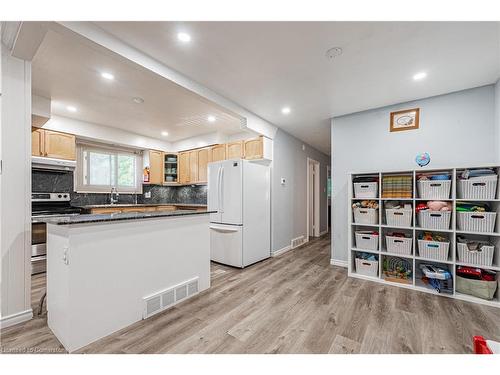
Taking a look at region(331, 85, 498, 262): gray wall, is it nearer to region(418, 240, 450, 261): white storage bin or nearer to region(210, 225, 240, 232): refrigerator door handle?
region(418, 240, 450, 261): white storage bin

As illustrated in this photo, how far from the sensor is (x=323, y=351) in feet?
5.09

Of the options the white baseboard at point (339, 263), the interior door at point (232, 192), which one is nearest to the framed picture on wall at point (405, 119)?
the white baseboard at point (339, 263)

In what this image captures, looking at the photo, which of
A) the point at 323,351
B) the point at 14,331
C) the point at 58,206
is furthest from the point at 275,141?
the point at 58,206

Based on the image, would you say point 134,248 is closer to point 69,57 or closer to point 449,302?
point 69,57

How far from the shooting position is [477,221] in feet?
7.70

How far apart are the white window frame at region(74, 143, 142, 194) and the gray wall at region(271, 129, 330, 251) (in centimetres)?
359

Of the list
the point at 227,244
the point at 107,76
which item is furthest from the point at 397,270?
the point at 107,76

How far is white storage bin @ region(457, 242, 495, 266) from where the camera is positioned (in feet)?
7.45

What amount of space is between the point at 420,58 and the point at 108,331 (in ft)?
12.2

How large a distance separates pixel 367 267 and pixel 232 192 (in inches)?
88.9

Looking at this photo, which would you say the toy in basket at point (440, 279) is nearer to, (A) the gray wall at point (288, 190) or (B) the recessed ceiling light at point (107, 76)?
(A) the gray wall at point (288, 190)

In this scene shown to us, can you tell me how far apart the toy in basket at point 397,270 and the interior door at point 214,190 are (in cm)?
256

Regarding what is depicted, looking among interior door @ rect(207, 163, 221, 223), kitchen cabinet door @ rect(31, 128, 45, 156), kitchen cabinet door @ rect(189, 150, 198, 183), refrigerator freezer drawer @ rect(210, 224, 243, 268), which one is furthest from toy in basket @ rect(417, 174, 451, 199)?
kitchen cabinet door @ rect(31, 128, 45, 156)

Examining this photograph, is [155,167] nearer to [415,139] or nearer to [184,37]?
[184,37]
